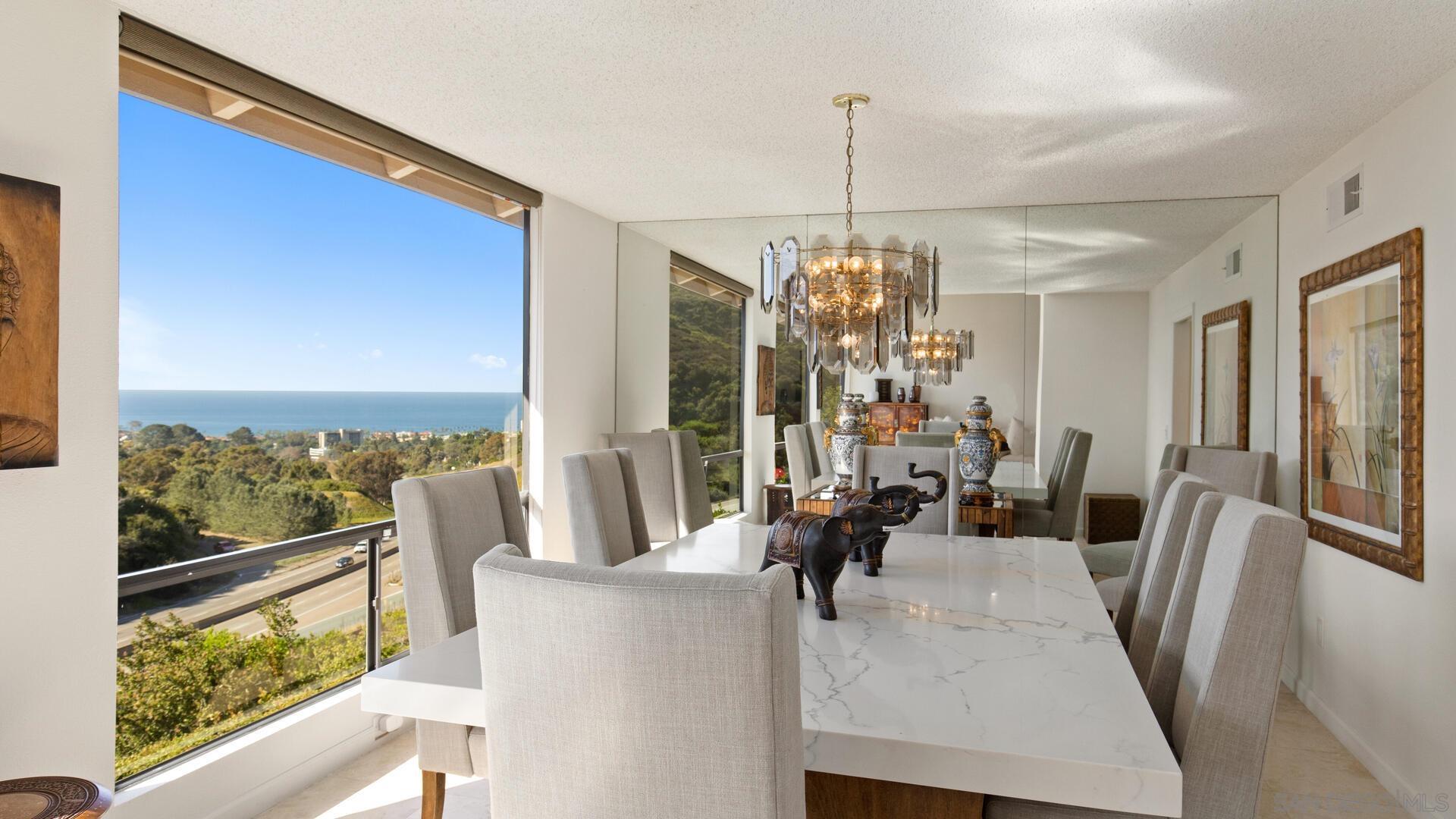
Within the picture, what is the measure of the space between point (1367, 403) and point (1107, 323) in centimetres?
153

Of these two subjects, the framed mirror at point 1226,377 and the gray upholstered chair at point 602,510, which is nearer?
the gray upholstered chair at point 602,510

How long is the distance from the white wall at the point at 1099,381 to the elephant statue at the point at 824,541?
307 cm

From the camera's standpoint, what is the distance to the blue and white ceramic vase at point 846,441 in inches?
170

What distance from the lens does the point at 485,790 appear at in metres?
2.79

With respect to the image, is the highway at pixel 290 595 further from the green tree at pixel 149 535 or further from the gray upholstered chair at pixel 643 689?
Answer: the gray upholstered chair at pixel 643 689

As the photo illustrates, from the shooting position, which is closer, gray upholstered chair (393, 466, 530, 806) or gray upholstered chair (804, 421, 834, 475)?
gray upholstered chair (393, 466, 530, 806)

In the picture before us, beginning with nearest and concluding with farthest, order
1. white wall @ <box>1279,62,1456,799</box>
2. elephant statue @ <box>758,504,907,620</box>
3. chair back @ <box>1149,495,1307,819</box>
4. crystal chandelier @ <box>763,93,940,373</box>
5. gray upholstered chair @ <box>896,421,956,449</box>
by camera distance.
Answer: chair back @ <box>1149,495,1307,819</box> < elephant statue @ <box>758,504,907,620</box> < white wall @ <box>1279,62,1456,799</box> < crystal chandelier @ <box>763,93,940,373</box> < gray upholstered chair @ <box>896,421,956,449</box>

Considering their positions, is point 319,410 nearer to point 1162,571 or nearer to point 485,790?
point 485,790

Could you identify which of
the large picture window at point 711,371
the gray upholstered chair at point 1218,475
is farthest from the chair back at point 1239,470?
the large picture window at point 711,371

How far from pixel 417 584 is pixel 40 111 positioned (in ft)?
5.20

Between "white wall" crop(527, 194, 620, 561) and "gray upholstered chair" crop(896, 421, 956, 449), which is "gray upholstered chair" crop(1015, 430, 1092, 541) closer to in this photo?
"gray upholstered chair" crop(896, 421, 956, 449)

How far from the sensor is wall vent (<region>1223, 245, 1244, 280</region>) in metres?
4.31

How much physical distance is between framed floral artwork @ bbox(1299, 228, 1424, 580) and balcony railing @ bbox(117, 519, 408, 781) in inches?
150

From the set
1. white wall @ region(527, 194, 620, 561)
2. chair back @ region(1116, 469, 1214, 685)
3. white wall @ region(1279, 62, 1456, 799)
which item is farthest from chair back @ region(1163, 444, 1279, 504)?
white wall @ region(527, 194, 620, 561)
